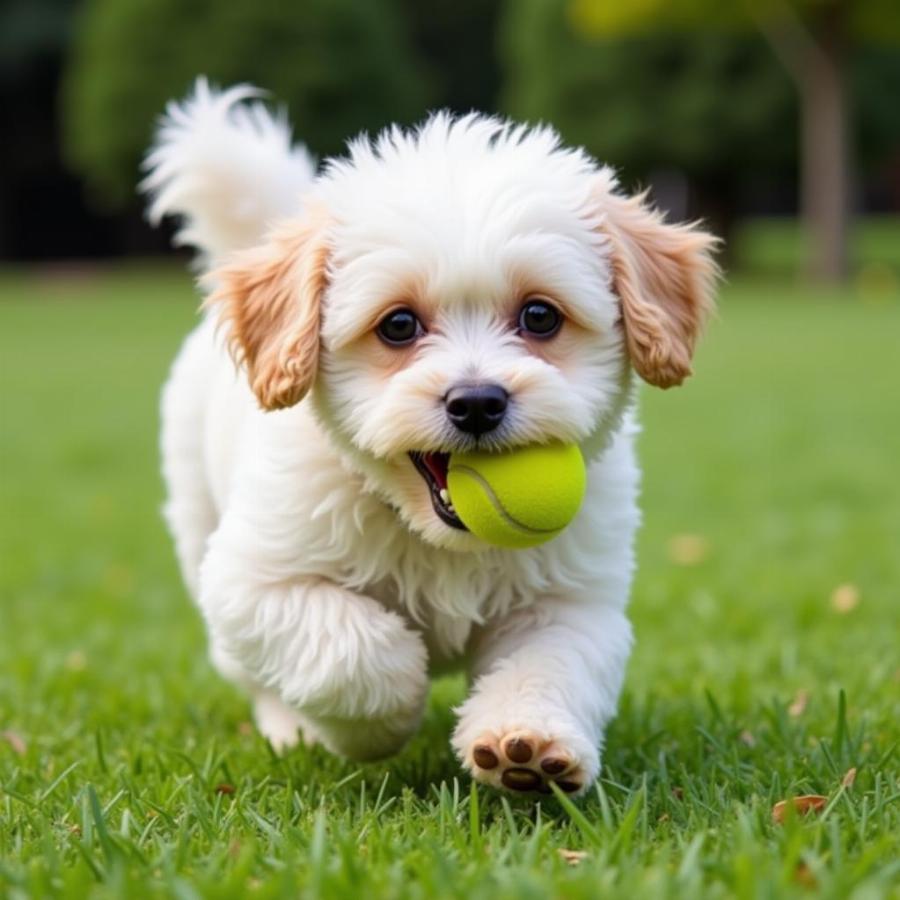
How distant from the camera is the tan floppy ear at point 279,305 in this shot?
11.3ft

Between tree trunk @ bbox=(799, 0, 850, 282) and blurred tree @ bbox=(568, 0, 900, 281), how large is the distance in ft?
0.06

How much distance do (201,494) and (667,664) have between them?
1.62 metres

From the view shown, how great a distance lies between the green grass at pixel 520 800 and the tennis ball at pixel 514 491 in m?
0.56

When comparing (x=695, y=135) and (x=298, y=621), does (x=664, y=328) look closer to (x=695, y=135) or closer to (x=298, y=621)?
(x=298, y=621)

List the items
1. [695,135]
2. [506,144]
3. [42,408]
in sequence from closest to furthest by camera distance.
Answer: [506,144] → [42,408] → [695,135]

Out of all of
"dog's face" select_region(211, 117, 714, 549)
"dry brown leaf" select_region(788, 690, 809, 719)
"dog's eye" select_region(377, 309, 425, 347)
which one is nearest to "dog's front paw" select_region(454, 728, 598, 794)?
"dog's face" select_region(211, 117, 714, 549)

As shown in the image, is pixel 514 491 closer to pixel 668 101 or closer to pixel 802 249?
pixel 668 101

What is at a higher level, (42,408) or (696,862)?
(696,862)

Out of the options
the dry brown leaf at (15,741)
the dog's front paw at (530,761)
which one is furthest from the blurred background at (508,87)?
the dog's front paw at (530,761)

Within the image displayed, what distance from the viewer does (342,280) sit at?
11.3 ft

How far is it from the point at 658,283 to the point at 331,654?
1.15 meters

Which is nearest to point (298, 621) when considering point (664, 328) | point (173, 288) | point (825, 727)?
point (664, 328)

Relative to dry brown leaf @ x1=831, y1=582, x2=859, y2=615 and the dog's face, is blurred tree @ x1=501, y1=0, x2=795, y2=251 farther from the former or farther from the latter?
the dog's face

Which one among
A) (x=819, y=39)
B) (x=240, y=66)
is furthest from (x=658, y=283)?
(x=240, y=66)
